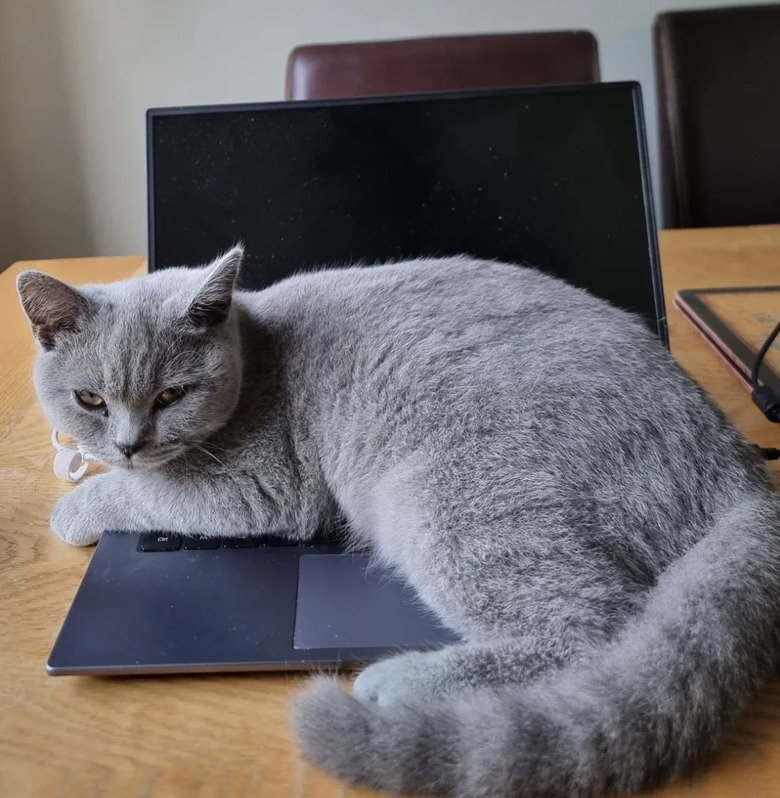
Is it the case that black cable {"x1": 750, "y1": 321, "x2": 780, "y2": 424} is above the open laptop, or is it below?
below

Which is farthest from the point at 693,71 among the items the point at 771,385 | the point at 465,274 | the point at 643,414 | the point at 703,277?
the point at 643,414

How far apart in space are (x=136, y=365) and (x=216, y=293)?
0.12m

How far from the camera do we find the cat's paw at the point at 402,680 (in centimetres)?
68

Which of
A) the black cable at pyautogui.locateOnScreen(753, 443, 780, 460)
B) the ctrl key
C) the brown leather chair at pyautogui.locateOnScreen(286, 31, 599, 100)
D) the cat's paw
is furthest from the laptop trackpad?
the brown leather chair at pyautogui.locateOnScreen(286, 31, 599, 100)

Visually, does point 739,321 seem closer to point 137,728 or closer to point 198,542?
point 198,542

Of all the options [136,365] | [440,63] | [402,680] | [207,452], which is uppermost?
[440,63]

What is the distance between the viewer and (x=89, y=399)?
3.02 ft

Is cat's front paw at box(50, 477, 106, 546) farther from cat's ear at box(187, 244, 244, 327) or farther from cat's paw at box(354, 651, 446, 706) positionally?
cat's paw at box(354, 651, 446, 706)

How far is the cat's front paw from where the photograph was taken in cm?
90

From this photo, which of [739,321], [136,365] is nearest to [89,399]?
[136,365]

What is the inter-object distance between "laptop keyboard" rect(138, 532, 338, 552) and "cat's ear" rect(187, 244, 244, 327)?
0.80 feet

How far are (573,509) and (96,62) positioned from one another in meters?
2.03

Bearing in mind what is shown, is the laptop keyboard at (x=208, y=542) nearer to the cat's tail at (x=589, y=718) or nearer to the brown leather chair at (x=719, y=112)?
the cat's tail at (x=589, y=718)

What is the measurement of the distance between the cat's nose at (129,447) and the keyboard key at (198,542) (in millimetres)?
112
